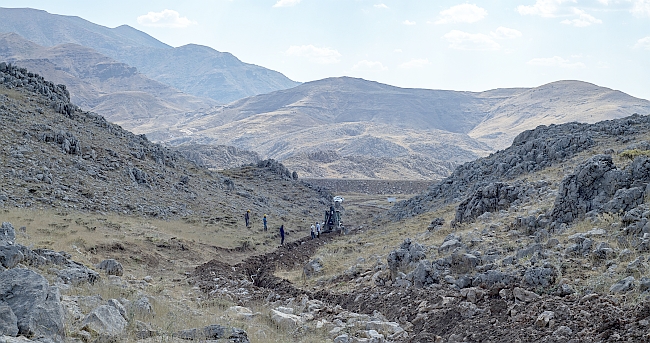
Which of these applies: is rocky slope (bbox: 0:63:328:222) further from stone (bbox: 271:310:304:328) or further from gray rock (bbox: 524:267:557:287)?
gray rock (bbox: 524:267:557:287)

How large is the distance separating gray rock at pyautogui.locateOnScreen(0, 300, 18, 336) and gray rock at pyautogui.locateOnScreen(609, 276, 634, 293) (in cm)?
972

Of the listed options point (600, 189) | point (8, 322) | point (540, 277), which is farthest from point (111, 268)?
point (600, 189)

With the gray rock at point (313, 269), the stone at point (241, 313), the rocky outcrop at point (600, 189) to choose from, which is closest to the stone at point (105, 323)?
the stone at point (241, 313)

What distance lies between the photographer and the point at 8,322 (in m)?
6.75

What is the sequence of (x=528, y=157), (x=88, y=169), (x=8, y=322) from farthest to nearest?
(x=88, y=169) < (x=528, y=157) < (x=8, y=322)

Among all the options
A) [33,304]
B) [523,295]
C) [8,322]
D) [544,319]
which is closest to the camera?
[8,322]

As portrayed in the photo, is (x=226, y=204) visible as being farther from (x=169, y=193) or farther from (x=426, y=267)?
(x=426, y=267)

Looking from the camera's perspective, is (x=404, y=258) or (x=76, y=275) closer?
(x=76, y=275)

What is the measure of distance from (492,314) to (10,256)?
966cm

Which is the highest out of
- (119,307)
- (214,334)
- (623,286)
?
(623,286)

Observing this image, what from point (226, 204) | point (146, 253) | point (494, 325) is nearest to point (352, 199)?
point (226, 204)

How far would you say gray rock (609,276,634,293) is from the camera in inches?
392

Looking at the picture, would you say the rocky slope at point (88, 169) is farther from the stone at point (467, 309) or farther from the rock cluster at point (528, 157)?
the stone at point (467, 309)

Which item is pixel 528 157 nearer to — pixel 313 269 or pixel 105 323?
pixel 313 269
